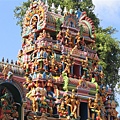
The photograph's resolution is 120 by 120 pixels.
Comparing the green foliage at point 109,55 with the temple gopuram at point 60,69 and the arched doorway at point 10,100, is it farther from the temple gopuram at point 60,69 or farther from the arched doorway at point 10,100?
the arched doorway at point 10,100

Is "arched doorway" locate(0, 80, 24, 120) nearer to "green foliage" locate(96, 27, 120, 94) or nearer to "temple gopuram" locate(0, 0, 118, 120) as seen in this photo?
"temple gopuram" locate(0, 0, 118, 120)

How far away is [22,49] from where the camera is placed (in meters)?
28.1

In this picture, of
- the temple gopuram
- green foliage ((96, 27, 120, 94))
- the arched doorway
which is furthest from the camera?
green foliage ((96, 27, 120, 94))

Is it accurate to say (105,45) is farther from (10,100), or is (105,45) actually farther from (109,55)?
(10,100)

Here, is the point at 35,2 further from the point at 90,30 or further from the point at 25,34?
the point at 90,30

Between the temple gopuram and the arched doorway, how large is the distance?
1.06 meters

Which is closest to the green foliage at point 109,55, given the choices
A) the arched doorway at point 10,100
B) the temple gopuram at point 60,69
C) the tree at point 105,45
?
the tree at point 105,45

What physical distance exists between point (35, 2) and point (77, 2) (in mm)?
6905

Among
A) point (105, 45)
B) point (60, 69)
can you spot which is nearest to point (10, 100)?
point (60, 69)

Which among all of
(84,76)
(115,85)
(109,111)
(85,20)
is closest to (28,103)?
(84,76)

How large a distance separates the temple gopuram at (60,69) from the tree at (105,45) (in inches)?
113

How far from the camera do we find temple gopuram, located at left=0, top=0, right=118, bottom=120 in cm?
2453

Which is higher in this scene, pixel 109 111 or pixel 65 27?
pixel 65 27

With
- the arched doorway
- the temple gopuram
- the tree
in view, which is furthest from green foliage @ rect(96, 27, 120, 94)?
the arched doorway
